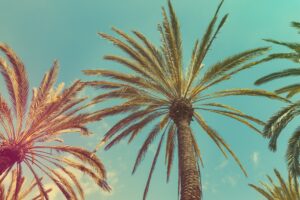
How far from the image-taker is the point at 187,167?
10.6m

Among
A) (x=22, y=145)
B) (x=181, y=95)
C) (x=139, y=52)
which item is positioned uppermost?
(x=139, y=52)

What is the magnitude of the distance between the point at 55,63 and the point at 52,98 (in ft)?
6.57

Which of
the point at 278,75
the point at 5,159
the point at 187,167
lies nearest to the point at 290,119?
the point at 278,75

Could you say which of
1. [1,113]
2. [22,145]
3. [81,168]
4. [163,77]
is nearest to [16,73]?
[1,113]

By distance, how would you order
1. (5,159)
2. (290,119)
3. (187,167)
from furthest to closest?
(5,159), (290,119), (187,167)

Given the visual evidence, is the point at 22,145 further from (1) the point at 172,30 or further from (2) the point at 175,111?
(1) the point at 172,30

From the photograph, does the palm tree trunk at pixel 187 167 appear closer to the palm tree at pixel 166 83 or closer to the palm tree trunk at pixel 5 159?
the palm tree at pixel 166 83

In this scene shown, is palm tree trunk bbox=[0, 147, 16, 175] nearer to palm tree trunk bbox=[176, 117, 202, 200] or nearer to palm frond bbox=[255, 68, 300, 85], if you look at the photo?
palm tree trunk bbox=[176, 117, 202, 200]

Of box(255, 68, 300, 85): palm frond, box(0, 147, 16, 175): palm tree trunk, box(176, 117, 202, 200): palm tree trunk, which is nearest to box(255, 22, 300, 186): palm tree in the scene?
box(255, 68, 300, 85): palm frond

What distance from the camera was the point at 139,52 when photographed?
13.9 meters

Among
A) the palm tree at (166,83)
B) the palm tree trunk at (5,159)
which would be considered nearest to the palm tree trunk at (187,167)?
the palm tree at (166,83)

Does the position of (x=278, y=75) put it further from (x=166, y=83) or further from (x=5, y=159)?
(x=5, y=159)

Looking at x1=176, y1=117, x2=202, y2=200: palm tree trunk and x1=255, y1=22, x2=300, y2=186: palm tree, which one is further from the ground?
x1=255, y1=22, x2=300, y2=186: palm tree

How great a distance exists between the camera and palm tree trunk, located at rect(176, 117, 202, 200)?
9.82 meters
